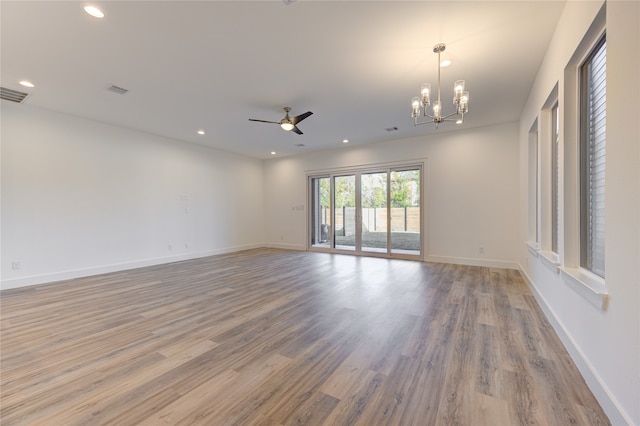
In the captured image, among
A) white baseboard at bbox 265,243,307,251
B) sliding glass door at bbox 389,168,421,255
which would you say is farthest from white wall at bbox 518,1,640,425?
white baseboard at bbox 265,243,307,251

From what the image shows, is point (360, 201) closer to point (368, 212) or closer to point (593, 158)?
point (368, 212)

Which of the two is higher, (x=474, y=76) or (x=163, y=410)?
(x=474, y=76)

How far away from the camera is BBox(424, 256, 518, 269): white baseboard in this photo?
5.12 meters

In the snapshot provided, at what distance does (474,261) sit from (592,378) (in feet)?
13.3

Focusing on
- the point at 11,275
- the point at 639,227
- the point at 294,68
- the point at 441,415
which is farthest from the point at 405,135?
the point at 11,275

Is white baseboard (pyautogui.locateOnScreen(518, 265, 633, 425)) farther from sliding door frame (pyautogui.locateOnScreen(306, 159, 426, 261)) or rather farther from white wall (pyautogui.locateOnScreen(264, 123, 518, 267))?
sliding door frame (pyautogui.locateOnScreen(306, 159, 426, 261))

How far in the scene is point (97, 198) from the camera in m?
4.96

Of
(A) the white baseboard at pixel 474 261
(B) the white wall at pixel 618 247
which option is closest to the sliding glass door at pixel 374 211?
(A) the white baseboard at pixel 474 261

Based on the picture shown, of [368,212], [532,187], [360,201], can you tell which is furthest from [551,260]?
[360,201]

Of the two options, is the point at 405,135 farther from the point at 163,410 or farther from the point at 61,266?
the point at 61,266

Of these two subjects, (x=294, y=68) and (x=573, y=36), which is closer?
(x=573, y=36)

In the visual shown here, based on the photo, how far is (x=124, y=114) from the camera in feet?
15.1

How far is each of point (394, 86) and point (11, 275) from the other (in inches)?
252

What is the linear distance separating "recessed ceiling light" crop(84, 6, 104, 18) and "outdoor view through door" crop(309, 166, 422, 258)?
552cm
